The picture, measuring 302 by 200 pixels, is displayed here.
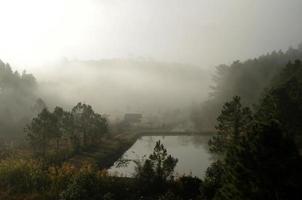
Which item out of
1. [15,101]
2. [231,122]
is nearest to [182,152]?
[231,122]

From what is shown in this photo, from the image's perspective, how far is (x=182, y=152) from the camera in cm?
7694

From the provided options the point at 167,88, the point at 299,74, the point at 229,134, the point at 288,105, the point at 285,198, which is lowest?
the point at 285,198

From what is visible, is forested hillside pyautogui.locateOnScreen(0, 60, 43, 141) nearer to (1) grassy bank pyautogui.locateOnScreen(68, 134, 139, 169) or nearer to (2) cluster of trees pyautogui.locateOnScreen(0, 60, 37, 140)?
(2) cluster of trees pyautogui.locateOnScreen(0, 60, 37, 140)

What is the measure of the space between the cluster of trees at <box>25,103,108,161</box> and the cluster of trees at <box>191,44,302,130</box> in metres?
39.0

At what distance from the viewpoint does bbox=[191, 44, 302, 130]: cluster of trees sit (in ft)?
378

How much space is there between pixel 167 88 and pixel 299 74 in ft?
423

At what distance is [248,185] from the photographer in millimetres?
24438

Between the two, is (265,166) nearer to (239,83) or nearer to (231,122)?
(231,122)

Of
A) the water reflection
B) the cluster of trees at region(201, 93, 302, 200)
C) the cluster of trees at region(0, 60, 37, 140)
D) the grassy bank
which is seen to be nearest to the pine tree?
the water reflection

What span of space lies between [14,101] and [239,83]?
70671mm

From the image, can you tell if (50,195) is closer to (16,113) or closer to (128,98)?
(16,113)

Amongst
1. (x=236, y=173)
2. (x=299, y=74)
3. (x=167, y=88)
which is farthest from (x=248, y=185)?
(x=167, y=88)

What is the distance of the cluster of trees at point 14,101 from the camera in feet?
283

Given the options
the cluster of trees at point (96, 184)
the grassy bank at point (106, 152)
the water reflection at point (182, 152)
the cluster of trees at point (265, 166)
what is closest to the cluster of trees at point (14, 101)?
the grassy bank at point (106, 152)
